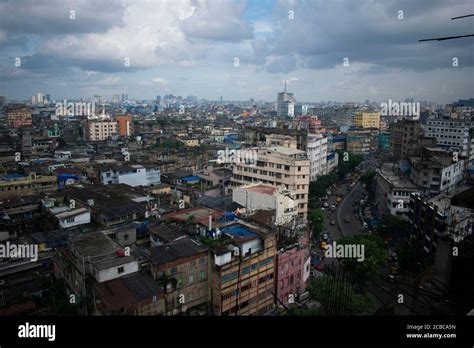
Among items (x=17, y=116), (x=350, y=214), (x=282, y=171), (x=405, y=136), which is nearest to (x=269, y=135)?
(x=350, y=214)

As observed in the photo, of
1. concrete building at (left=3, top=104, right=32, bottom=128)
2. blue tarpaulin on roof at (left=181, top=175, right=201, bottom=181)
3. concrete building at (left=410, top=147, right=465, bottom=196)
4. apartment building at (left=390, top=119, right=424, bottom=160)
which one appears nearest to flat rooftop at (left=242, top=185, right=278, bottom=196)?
blue tarpaulin on roof at (left=181, top=175, right=201, bottom=181)

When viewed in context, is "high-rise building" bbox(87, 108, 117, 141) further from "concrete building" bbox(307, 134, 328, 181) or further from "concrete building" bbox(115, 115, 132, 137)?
"concrete building" bbox(307, 134, 328, 181)

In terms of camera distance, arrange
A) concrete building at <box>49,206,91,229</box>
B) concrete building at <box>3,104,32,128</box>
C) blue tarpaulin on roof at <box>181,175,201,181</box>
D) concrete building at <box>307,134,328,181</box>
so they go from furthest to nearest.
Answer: concrete building at <box>3,104,32,128</box> → concrete building at <box>307,134,328,181</box> → blue tarpaulin on roof at <box>181,175,201,181</box> → concrete building at <box>49,206,91,229</box>

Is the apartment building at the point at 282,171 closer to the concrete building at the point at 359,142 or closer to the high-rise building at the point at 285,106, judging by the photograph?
the concrete building at the point at 359,142

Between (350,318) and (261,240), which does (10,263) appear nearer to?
(261,240)

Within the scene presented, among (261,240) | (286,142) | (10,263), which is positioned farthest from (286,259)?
(286,142)

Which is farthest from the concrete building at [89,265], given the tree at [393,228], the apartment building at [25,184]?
the tree at [393,228]
